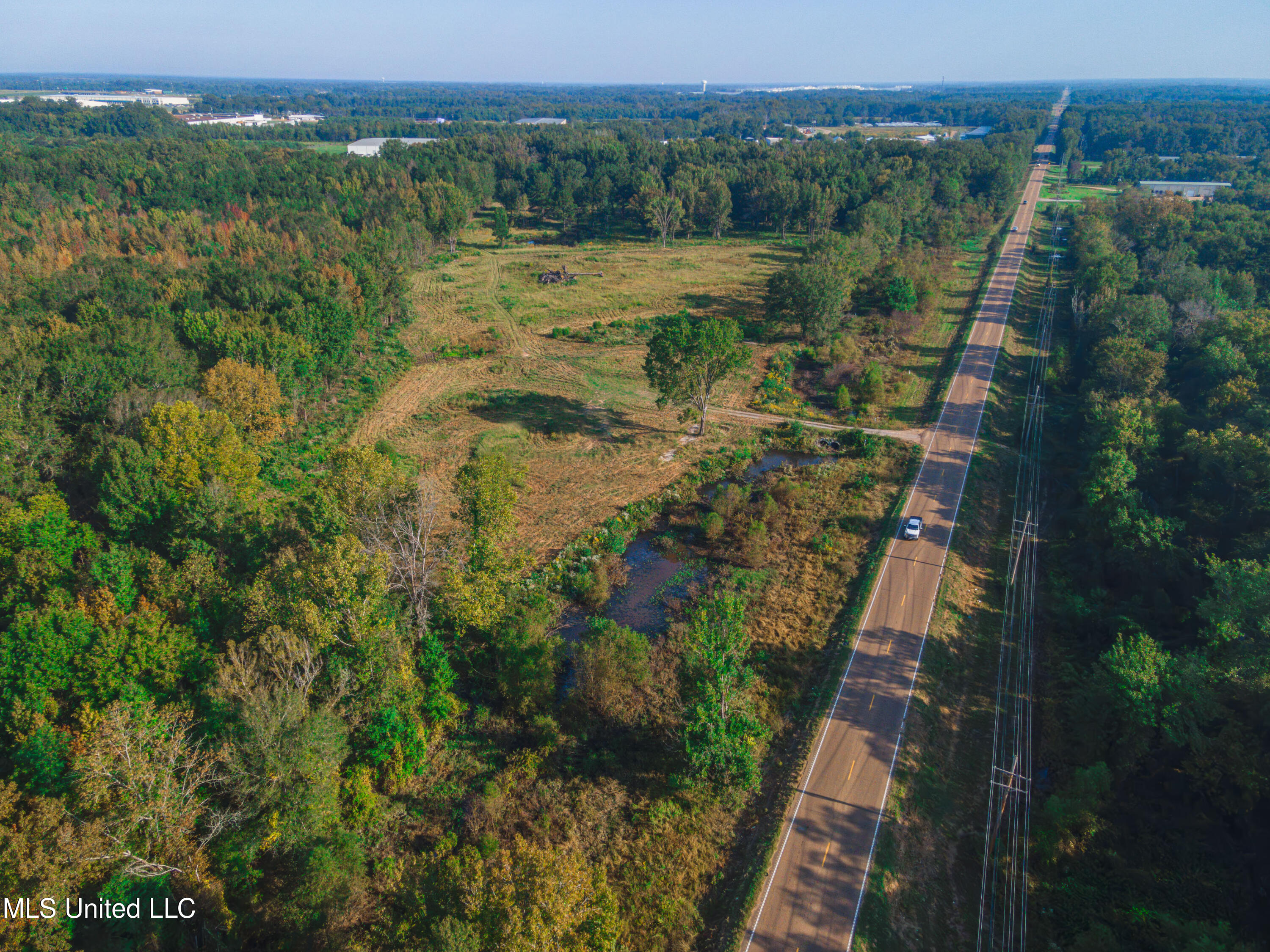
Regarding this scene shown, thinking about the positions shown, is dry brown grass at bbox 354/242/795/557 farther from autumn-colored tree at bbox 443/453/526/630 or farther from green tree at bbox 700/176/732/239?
green tree at bbox 700/176/732/239

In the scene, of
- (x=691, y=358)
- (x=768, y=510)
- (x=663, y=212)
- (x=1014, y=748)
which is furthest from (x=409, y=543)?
(x=663, y=212)

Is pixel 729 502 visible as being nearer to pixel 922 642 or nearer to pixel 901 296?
pixel 922 642

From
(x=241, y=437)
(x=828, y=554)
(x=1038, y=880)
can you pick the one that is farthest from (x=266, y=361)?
(x=1038, y=880)

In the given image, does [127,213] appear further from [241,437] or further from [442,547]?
[442,547]

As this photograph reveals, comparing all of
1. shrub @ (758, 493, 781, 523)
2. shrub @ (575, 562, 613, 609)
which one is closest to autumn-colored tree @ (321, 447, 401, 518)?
shrub @ (575, 562, 613, 609)

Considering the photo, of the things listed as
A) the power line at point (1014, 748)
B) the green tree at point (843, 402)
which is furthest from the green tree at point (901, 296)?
the power line at point (1014, 748)

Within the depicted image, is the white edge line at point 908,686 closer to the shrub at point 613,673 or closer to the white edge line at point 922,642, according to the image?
the white edge line at point 922,642
